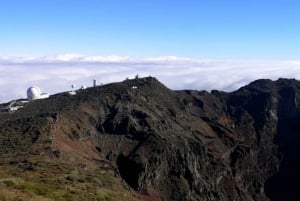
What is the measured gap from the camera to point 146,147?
103625 mm

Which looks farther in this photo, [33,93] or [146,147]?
[33,93]

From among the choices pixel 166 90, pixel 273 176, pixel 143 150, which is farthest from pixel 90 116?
pixel 273 176

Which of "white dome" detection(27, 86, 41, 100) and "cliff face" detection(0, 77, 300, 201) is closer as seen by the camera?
"cliff face" detection(0, 77, 300, 201)

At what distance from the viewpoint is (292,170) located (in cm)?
16512

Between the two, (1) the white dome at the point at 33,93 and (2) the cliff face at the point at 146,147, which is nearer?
(2) the cliff face at the point at 146,147

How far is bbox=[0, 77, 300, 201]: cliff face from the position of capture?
88.5m

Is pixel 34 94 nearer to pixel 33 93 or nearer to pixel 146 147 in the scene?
pixel 33 93

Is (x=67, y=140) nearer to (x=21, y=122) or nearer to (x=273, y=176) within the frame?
(x=21, y=122)

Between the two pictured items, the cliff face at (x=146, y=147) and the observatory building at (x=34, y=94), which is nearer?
the cliff face at (x=146, y=147)

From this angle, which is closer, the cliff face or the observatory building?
the cliff face

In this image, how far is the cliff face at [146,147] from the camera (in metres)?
88.5

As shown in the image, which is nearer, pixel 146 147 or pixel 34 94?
pixel 146 147

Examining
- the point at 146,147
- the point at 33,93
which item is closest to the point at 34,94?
the point at 33,93

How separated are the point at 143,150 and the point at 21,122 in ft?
85.3
